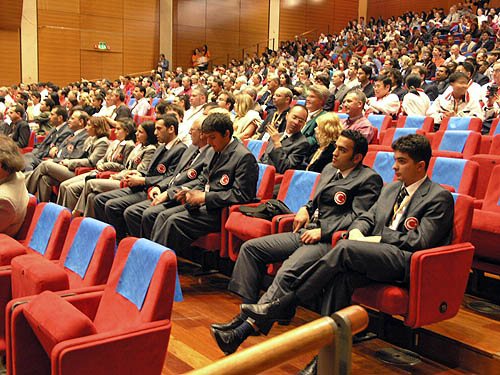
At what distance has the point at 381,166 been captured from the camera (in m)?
2.89

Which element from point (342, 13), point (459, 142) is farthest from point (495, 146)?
point (342, 13)

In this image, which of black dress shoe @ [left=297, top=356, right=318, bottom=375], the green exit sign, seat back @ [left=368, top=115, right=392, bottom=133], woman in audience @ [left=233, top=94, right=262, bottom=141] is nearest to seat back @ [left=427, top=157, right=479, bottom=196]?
black dress shoe @ [left=297, top=356, right=318, bottom=375]

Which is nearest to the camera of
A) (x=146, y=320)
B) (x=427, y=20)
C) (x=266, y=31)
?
(x=146, y=320)

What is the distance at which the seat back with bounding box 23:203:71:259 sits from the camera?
6.72 ft

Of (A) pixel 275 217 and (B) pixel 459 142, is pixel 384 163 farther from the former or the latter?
(A) pixel 275 217

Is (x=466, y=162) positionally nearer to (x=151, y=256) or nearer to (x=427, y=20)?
(x=151, y=256)

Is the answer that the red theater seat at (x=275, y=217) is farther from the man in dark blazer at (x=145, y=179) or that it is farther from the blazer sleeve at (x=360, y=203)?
the man in dark blazer at (x=145, y=179)

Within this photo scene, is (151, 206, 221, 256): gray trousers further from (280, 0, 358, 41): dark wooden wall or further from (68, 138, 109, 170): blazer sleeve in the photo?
(280, 0, 358, 41): dark wooden wall

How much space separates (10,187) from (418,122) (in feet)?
9.63

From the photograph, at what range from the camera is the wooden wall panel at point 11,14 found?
10516 mm

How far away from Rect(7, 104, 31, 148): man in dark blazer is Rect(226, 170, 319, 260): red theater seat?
3951 mm

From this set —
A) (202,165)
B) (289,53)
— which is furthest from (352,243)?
(289,53)

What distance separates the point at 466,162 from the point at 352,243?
Result: 95 cm

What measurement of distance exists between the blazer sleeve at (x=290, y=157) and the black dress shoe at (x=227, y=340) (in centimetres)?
139
